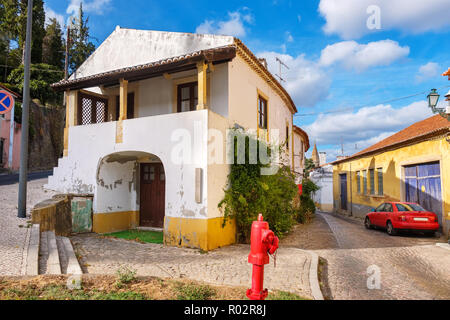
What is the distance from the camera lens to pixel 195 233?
317 inches

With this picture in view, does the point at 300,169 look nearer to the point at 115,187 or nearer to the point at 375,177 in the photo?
the point at 375,177

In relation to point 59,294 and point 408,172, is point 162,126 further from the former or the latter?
point 408,172

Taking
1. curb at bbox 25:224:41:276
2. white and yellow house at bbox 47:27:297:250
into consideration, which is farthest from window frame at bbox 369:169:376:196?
curb at bbox 25:224:41:276

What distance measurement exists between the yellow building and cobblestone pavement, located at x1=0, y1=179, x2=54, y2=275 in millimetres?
12322

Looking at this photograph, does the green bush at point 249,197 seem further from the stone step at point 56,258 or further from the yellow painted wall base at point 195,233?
the stone step at point 56,258

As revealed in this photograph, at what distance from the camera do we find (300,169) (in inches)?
872

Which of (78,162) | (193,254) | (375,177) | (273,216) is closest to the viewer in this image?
(193,254)

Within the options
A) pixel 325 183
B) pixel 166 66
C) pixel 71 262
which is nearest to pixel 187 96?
pixel 166 66

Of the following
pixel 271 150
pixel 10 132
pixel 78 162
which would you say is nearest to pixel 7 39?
pixel 10 132

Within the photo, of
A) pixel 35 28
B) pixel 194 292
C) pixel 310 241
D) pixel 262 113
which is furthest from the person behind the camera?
pixel 35 28

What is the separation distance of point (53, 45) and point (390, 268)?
1473 inches

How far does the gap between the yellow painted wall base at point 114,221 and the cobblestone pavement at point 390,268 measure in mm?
6882

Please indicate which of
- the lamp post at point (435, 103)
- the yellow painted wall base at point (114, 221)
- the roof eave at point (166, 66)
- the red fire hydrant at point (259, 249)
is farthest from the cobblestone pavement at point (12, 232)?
the lamp post at point (435, 103)
